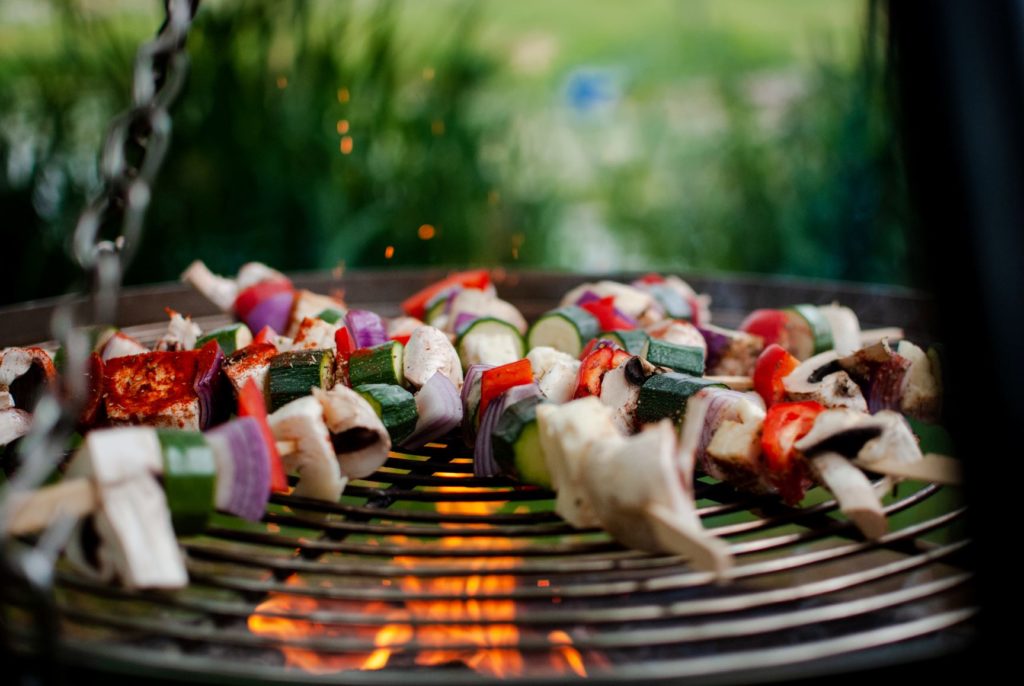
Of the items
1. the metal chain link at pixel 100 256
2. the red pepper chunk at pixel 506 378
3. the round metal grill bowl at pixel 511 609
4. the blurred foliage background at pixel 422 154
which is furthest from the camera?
the blurred foliage background at pixel 422 154

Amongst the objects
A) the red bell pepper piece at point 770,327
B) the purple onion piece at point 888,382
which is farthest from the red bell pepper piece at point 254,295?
the purple onion piece at point 888,382

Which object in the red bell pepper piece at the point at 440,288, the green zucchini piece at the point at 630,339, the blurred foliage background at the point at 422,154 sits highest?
the blurred foliage background at the point at 422,154

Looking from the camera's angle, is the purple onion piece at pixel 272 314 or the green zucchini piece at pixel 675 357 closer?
the green zucchini piece at pixel 675 357

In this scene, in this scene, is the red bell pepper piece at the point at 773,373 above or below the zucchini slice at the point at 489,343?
below

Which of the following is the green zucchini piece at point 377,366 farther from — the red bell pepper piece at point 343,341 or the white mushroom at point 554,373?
the white mushroom at point 554,373

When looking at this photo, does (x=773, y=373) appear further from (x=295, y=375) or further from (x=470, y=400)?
(x=295, y=375)

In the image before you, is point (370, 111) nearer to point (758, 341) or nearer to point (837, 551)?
point (758, 341)

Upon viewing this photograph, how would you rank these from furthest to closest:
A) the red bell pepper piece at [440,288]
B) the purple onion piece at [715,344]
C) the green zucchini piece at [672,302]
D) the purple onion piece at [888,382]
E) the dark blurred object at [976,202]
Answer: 1. the red bell pepper piece at [440,288]
2. the green zucchini piece at [672,302]
3. the purple onion piece at [715,344]
4. the purple onion piece at [888,382]
5. the dark blurred object at [976,202]
